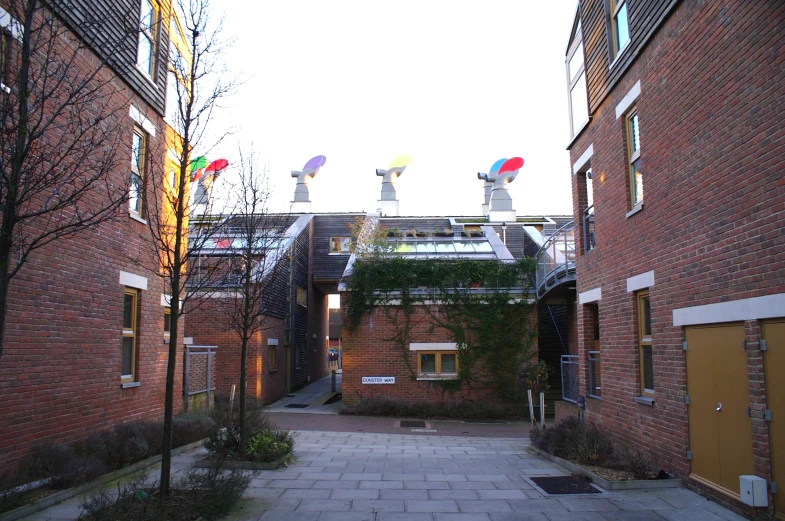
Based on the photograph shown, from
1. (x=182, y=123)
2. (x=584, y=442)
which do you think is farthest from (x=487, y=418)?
(x=182, y=123)

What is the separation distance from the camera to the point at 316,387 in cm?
2897

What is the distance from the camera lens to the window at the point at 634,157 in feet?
31.8

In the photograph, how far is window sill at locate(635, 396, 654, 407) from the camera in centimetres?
895

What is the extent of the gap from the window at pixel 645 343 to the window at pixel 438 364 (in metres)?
10.7

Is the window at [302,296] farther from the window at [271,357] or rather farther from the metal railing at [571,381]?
the metal railing at [571,381]

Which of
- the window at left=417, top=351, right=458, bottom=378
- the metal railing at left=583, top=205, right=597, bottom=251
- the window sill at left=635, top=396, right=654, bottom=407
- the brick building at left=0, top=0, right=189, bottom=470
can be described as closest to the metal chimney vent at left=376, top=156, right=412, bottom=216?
the window at left=417, top=351, right=458, bottom=378

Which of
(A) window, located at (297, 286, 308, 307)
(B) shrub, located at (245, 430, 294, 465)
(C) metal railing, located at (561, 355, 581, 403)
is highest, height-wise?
(A) window, located at (297, 286, 308, 307)

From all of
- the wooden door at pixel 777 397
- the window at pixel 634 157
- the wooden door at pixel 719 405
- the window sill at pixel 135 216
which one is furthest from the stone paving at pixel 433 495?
the window sill at pixel 135 216

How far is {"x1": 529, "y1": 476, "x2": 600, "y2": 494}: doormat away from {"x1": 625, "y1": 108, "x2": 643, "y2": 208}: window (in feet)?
13.8

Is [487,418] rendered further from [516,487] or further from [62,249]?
[62,249]

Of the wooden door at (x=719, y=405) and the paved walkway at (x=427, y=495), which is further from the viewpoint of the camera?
the paved walkway at (x=427, y=495)

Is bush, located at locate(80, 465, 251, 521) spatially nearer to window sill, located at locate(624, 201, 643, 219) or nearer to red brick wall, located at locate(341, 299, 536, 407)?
window sill, located at locate(624, 201, 643, 219)

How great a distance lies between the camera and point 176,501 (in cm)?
617

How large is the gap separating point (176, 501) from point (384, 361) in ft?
46.0
